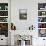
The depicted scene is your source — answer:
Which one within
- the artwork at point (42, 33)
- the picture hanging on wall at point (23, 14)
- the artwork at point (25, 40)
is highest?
the picture hanging on wall at point (23, 14)

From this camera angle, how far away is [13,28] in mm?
6512

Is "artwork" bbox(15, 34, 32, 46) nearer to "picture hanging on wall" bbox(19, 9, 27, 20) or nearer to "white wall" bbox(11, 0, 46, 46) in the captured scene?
"white wall" bbox(11, 0, 46, 46)

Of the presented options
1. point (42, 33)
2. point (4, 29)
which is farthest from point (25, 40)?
point (4, 29)

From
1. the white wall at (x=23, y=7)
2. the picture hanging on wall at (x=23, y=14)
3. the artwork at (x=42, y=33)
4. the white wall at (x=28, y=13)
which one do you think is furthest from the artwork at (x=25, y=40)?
the picture hanging on wall at (x=23, y=14)

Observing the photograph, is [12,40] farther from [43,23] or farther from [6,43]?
[43,23]

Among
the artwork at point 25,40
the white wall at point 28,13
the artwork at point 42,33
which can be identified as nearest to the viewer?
the artwork at point 25,40

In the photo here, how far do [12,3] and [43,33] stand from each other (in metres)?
2.33

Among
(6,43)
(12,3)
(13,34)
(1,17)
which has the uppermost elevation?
(12,3)

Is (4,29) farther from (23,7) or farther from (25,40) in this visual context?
(23,7)

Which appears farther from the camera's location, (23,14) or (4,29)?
(4,29)

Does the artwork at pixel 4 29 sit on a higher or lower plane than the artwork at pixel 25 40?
higher

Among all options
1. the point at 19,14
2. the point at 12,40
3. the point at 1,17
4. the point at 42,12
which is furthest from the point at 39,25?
the point at 1,17

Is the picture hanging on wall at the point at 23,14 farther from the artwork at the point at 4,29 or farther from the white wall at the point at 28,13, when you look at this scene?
the artwork at the point at 4,29

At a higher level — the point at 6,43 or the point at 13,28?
the point at 13,28
